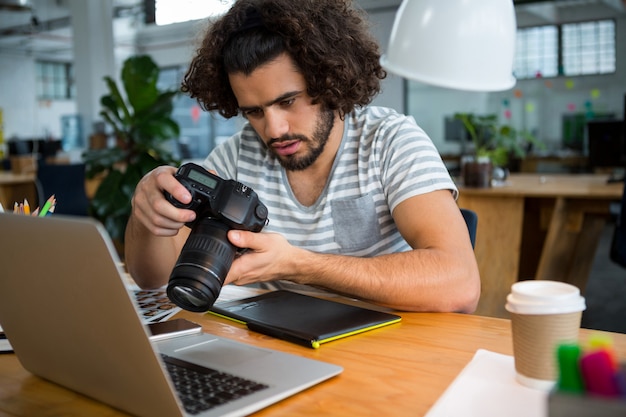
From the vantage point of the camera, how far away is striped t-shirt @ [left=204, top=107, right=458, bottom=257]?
1.40 m

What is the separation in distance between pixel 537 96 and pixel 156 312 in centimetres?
842

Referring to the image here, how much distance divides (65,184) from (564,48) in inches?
264

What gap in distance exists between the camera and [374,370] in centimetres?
82

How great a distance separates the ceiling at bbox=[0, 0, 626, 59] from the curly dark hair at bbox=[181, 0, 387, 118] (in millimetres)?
4026

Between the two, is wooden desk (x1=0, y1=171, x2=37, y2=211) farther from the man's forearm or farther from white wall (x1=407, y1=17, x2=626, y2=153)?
the man's forearm

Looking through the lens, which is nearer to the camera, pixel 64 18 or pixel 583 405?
pixel 583 405

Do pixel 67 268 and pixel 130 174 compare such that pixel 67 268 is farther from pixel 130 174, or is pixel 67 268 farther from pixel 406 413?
pixel 130 174

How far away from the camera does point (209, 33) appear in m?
1.64

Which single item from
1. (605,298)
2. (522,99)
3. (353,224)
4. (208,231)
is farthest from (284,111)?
(522,99)

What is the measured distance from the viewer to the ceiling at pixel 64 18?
811 cm

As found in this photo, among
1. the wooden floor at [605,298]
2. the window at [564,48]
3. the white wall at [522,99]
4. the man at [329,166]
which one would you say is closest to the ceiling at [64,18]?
the window at [564,48]

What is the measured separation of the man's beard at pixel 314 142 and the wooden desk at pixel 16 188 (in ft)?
14.9

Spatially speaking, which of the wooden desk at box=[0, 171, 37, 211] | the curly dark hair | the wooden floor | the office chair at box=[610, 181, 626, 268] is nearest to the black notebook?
the curly dark hair

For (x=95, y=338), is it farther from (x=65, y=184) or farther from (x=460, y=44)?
(x=65, y=184)
